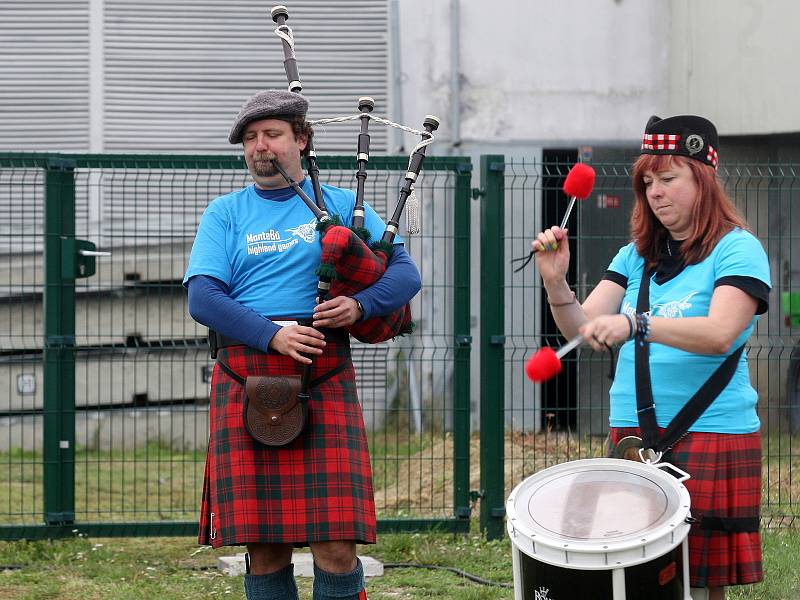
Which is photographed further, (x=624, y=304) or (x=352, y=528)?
(x=352, y=528)

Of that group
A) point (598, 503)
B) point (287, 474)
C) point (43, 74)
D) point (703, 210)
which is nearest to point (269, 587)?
point (287, 474)

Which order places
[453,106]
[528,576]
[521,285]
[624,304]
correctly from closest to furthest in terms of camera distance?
[528,576]
[624,304]
[521,285]
[453,106]

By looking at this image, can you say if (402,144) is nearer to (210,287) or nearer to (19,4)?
(19,4)

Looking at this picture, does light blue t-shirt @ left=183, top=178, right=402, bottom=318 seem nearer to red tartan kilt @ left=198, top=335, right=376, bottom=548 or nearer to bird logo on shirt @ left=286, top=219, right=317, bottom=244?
bird logo on shirt @ left=286, top=219, right=317, bottom=244

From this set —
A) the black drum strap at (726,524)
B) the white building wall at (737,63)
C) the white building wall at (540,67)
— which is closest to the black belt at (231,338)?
the black drum strap at (726,524)

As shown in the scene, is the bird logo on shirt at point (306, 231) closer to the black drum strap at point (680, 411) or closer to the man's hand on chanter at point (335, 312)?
the man's hand on chanter at point (335, 312)

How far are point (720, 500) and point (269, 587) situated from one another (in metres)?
1.40

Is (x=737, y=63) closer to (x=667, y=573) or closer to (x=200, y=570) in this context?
(x=200, y=570)

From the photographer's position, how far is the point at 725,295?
3051mm

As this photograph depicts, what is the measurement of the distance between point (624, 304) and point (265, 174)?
1.21 m

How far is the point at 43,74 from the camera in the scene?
399 inches

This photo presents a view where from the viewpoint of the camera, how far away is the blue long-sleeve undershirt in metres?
3.60

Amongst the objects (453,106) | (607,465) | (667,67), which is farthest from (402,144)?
(607,465)

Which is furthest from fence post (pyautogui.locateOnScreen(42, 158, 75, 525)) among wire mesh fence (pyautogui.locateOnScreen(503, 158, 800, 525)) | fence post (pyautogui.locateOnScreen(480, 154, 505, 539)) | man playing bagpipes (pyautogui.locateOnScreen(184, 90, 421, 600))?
man playing bagpipes (pyautogui.locateOnScreen(184, 90, 421, 600))
